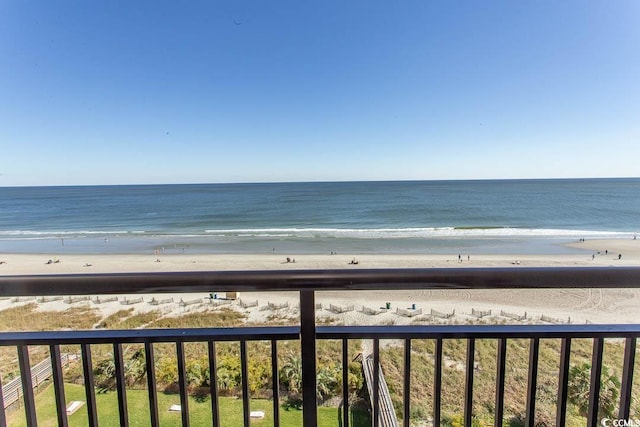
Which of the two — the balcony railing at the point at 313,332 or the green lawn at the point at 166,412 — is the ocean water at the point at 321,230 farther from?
the balcony railing at the point at 313,332

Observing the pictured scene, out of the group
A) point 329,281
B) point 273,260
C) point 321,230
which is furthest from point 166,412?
point 321,230

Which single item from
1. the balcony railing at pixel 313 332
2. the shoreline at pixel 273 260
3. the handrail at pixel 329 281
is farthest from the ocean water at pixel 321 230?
the handrail at pixel 329 281

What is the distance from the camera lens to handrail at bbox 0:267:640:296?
0.84 meters

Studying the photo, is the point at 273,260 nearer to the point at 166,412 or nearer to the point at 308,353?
the point at 166,412

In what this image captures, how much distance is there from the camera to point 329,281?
2.78 ft

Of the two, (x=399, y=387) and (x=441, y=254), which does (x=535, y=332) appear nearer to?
(x=399, y=387)

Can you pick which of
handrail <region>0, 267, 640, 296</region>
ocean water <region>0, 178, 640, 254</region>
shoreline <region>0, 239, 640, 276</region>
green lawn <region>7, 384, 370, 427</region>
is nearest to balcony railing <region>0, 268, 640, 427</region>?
handrail <region>0, 267, 640, 296</region>

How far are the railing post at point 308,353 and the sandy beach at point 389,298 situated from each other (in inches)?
139

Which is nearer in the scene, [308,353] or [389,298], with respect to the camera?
[308,353]

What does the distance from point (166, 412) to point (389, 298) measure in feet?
24.5

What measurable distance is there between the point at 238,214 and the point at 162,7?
2146cm

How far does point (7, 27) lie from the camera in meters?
3.30

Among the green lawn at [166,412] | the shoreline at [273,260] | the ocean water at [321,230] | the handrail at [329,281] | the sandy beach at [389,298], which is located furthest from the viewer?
the ocean water at [321,230]

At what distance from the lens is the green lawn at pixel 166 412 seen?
2264 millimetres
